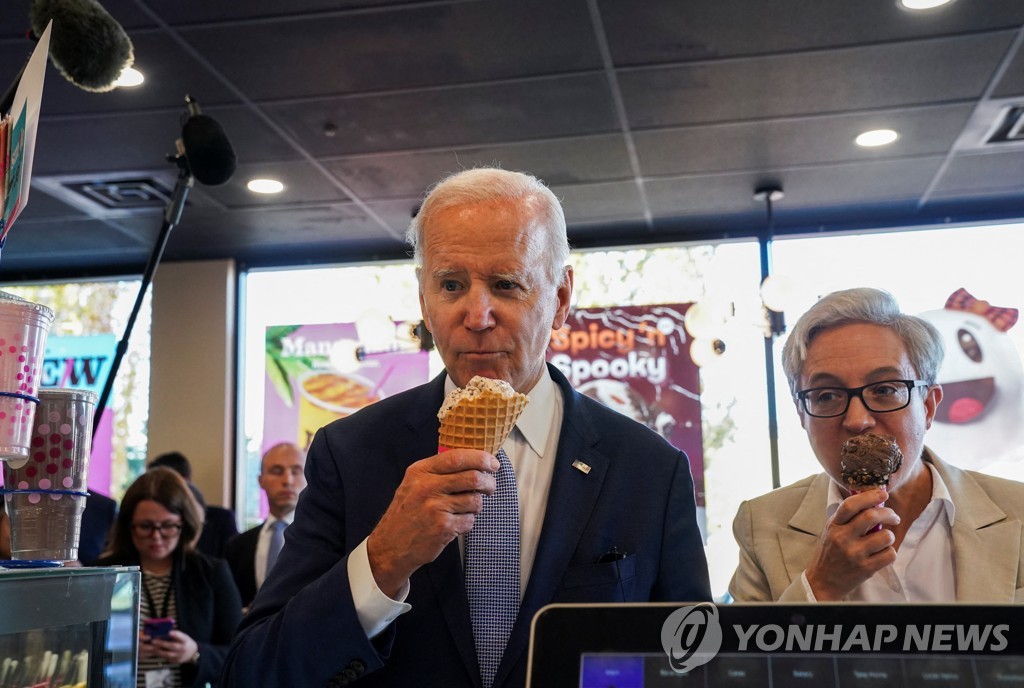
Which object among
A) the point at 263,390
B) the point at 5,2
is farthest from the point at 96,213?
the point at 5,2

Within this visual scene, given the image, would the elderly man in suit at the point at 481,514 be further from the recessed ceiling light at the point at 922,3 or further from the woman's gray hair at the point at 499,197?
the recessed ceiling light at the point at 922,3

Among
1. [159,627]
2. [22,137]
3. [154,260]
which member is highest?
[154,260]

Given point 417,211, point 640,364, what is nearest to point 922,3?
point 417,211

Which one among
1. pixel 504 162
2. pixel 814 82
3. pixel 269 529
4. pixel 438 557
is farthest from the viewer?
pixel 504 162

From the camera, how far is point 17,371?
3.77ft

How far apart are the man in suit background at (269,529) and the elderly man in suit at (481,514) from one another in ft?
12.4

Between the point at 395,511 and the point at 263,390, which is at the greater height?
the point at 263,390

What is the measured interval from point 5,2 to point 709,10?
279cm

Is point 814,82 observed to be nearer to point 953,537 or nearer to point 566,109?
point 566,109

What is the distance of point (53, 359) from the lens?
8156mm

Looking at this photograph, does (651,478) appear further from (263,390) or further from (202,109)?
(263,390)

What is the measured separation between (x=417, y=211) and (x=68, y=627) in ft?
6.57

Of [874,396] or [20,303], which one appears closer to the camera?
[20,303]

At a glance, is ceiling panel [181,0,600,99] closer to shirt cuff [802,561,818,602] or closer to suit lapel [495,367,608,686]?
suit lapel [495,367,608,686]
